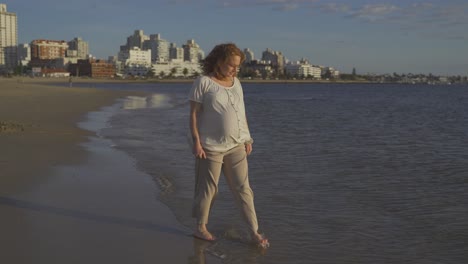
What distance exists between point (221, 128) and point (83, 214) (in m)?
1.75

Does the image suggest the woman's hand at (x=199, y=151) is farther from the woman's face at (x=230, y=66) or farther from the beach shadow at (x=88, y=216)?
the beach shadow at (x=88, y=216)

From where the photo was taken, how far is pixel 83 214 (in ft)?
16.4

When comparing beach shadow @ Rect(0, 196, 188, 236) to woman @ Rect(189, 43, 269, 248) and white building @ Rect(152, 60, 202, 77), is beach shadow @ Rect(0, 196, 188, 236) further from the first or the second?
white building @ Rect(152, 60, 202, 77)

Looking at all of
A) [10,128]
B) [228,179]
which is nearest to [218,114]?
[228,179]

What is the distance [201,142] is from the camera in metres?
4.20

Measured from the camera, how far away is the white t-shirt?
4.09m

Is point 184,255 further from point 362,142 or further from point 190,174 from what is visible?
point 362,142

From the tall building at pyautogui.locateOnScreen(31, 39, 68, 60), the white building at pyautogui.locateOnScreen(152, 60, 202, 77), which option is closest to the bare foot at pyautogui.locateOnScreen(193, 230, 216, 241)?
the white building at pyautogui.locateOnScreen(152, 60, 202, 77)

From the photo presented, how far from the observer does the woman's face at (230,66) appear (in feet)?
13.4

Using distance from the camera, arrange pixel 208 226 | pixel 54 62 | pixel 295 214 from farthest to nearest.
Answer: pixel 54 62, pixel 295 214, pixel 208 226

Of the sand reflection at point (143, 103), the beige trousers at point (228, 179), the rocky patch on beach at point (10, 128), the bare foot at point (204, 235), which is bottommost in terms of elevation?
the bare foot at point (204, 235)

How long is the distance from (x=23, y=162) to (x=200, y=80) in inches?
174

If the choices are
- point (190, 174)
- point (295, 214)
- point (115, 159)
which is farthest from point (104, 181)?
point (295, 214)

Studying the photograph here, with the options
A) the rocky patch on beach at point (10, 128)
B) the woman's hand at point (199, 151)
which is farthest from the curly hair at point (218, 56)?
the rocky patch on beach at point (10, 128)
